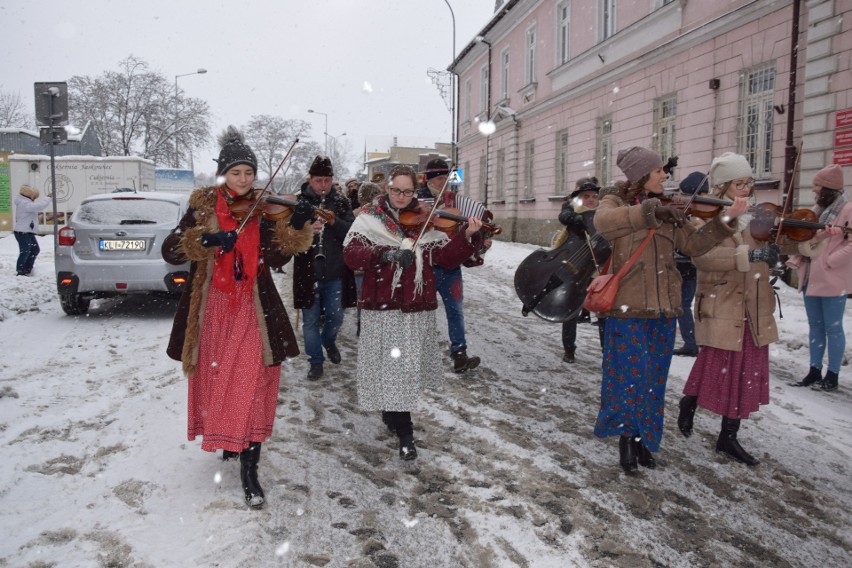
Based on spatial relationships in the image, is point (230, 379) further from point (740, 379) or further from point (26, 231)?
point (26, 231)

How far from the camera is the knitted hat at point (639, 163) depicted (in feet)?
11.6

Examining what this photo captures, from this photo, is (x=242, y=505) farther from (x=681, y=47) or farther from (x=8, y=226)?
(x=8, y=226)

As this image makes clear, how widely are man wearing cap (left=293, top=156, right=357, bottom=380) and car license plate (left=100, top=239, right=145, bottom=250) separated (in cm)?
311

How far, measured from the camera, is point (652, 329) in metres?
3.67

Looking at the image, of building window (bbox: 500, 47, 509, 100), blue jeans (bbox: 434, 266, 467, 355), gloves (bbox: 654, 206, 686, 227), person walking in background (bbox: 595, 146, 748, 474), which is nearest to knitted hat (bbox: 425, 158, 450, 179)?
blue jeans (bbox: 434, 266, 467, 355)

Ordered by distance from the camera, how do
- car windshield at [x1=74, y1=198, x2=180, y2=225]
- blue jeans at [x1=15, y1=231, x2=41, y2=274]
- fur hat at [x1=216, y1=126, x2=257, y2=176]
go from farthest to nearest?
1. blue jeans at [x1=15, y1=231, x2=41, y2=274]
2. car windshield at [x1=74, y1=198, x2=180, y2=225]
3. fur hat at [x1=216, y1=126, x2=257, y2=176]

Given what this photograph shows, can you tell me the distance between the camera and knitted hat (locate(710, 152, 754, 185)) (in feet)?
12.1

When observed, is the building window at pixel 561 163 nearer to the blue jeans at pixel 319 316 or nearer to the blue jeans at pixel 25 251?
the blue jeans at pixel 25 251

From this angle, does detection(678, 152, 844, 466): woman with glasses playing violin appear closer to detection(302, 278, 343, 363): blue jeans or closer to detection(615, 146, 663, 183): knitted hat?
detection(615, 146, 663, 183): knitted hat

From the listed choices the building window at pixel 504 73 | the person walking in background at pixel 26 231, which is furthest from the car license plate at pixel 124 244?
the building window at pixel 504 73

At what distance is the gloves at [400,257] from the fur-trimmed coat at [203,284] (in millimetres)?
551

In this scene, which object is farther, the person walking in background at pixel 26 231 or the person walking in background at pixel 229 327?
the person walking in background at pixel 26 231

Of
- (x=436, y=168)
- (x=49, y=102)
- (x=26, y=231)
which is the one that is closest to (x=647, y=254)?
(x=436, y=168)

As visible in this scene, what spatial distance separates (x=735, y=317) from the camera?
3.78m
